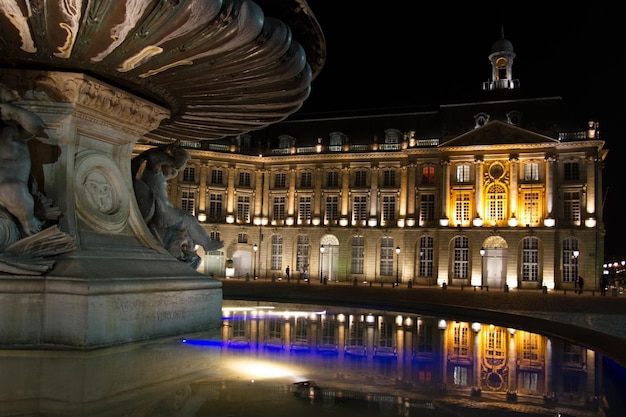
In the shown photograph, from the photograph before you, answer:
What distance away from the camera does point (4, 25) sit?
5.73 m

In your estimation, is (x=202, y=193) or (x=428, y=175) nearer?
(x=428, y=175)

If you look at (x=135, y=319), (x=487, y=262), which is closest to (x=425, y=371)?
(x=135, y=319)

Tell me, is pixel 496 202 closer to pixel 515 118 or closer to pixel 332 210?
pixel 515 118

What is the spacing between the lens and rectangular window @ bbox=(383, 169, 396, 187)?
49.3 metres

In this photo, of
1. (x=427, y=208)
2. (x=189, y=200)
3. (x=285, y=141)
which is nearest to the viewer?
(x=427, y=208)

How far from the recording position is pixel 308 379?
5.29 meters

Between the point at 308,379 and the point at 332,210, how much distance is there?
45.5 m

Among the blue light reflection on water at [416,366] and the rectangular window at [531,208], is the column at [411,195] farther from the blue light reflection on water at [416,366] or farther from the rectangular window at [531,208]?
the blue light reflection on water at [416,366]

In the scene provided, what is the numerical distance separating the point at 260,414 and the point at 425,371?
2447mm

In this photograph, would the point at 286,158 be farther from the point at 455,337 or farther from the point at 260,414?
the point at 260,414

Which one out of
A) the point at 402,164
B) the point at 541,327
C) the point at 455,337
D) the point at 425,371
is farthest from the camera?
the point at 402,164

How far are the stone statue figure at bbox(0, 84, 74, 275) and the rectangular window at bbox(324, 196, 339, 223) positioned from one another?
4410 cm

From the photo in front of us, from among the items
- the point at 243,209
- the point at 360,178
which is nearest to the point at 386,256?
the point at 360,178

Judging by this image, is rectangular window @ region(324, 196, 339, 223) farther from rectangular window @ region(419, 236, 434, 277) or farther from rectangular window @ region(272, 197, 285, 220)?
rectangular window @ region(419, 236, 434, 277)
